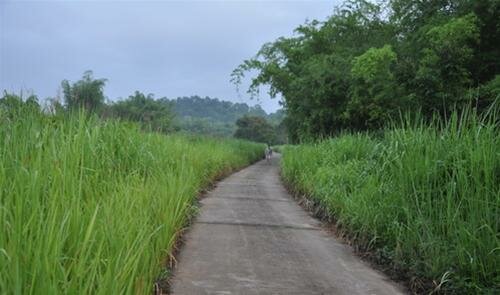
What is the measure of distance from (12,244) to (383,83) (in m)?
12.4

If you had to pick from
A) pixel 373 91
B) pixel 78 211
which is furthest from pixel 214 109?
pixel 78 211

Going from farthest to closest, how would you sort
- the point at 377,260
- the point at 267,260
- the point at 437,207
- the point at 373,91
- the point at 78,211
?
the point at 373,91 → the point at 377,260 → the point at 267,260 → the point at 437,207 → the point at 78,211

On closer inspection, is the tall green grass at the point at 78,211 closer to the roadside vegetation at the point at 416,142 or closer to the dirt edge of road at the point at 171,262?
the dirt edge of road at the point at 171,262

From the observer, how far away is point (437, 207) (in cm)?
523

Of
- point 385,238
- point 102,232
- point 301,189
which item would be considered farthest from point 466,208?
point 301,189

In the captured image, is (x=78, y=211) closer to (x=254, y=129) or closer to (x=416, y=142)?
(x=416, y=142)

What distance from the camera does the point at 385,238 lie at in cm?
601

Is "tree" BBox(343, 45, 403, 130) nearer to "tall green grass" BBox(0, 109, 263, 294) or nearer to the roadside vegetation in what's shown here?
the roadside vegetation

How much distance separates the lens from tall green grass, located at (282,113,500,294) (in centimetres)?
447

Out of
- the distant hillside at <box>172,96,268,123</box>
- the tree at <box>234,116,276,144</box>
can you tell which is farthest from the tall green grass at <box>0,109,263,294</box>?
the distant hillside at <box>172,96,268,123</box>

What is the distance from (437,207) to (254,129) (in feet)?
221

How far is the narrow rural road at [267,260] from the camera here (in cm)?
487

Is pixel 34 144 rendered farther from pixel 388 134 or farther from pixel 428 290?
pixel 388 134

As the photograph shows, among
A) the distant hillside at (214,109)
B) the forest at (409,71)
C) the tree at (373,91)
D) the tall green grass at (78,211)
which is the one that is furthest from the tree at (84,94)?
the distant hillside at (214,109)
